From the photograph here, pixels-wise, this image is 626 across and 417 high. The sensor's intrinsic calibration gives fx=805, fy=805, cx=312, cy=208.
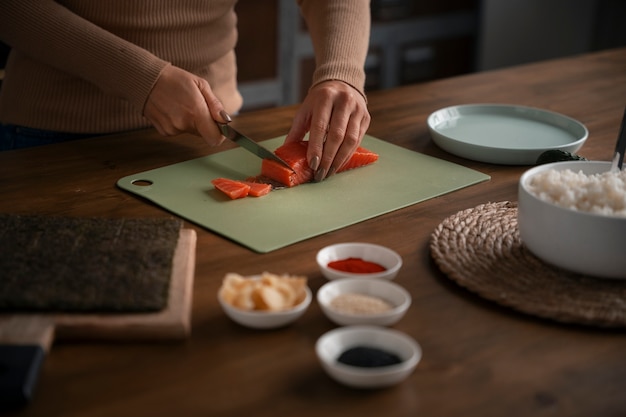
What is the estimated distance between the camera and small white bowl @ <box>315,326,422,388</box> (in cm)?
87

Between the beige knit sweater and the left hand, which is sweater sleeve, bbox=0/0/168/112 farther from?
the left hand

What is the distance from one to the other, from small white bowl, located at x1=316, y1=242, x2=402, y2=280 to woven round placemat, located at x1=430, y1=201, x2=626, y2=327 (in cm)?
8

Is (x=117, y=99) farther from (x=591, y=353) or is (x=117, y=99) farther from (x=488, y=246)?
(x=591, y=353)

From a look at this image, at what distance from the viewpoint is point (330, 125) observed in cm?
160

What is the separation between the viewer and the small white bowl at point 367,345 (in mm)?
869

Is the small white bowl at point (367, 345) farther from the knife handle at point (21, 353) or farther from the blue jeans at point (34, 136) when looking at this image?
the blue jeans at point (34, 136)

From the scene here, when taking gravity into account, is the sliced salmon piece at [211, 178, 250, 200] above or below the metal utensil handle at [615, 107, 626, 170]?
below

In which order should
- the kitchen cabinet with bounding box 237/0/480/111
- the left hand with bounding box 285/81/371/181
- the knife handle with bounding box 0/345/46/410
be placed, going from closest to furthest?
the knife handle with bounding box 0/345/46/410
the left hand with bounding box 285/81/371/181
the kitchen cabinet with bounding box 237/0/480/111

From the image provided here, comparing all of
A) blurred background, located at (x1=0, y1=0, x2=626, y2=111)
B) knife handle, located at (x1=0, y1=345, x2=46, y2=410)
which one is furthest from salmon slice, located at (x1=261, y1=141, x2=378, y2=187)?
blurred background, located at (x1=0, y1=0, x2=626, y2=111)

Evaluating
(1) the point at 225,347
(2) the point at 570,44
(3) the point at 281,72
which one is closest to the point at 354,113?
(1) the point at 225,347

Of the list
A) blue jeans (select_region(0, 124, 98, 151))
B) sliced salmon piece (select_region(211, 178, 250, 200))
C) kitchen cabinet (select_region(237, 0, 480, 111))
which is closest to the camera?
sliced salmon piece (select_region(211, 178, 250, 200))

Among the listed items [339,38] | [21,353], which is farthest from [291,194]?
[21,353]

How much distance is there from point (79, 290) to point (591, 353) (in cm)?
64

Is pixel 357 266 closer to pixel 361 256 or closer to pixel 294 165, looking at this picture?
pixel 361 256
